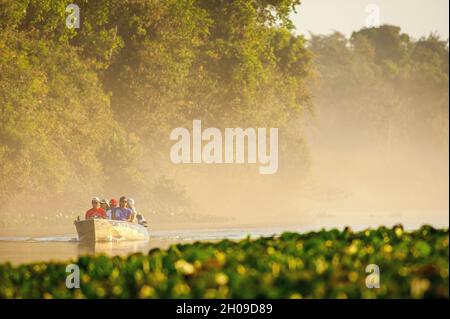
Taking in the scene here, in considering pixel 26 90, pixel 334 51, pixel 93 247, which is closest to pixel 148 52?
pixel 26 90

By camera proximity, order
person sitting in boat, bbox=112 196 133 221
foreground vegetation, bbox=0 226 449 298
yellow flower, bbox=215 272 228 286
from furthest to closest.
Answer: person sitting in boat, bbox=112 196 133 221 → yellow flower, bbox=215 272 228 286 → foreground vegetation, bbox=0 226 449 298

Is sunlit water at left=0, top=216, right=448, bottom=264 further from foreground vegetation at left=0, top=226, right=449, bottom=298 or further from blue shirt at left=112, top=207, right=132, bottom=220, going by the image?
foreground vegetation at left=0, top=226, right=449, bottom=298

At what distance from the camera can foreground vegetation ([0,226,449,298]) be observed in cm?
1234

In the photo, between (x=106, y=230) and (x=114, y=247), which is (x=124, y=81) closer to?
(x=106, y=230)

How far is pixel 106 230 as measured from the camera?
3841 cm

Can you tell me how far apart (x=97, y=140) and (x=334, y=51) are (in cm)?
8372

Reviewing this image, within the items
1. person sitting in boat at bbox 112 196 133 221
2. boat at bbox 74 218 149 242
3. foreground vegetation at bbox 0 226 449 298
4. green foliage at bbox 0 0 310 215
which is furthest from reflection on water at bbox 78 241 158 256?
foreground vegetation at bbox 0 226 449 298

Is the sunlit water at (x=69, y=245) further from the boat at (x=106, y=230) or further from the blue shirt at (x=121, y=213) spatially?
the blue shirt at (x=121, y=213)

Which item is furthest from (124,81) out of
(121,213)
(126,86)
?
(121,213)

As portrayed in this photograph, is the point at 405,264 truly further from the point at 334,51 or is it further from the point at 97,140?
the point at 334,51

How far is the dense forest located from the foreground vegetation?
39569 mm

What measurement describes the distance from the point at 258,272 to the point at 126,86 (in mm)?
53994

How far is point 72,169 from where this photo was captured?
60062 millimetres

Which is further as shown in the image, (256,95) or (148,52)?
(256,95)
